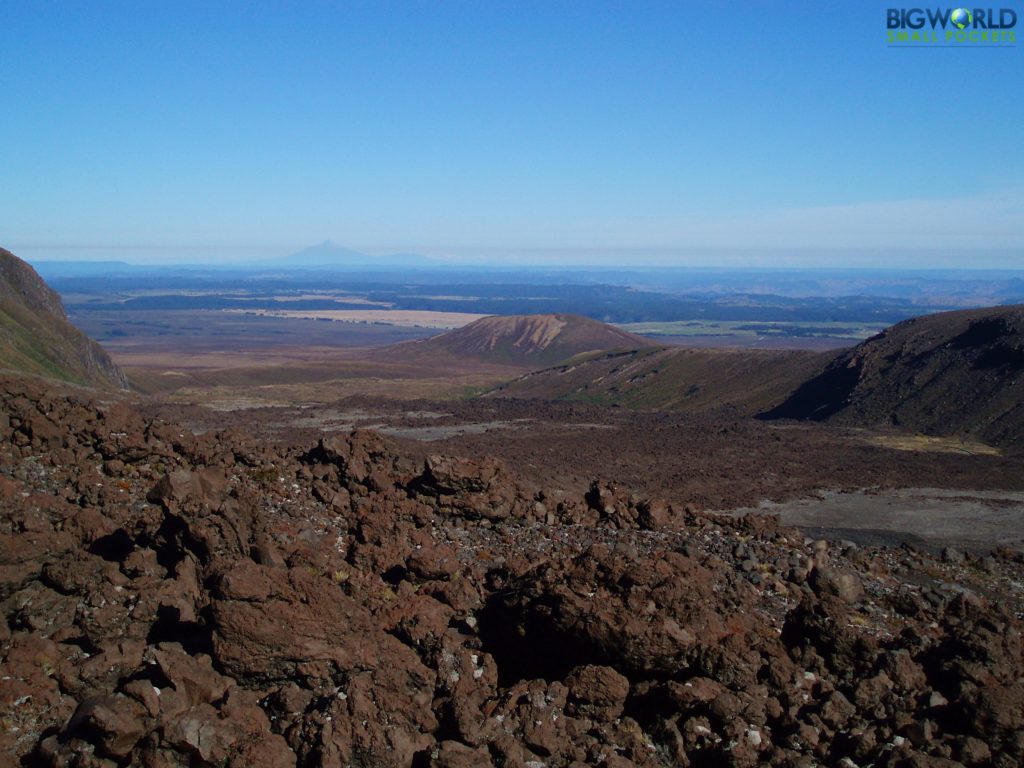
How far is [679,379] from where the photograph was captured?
2452 inches

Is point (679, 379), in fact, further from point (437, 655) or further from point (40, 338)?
point (437, 655)

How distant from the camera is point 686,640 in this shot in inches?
332

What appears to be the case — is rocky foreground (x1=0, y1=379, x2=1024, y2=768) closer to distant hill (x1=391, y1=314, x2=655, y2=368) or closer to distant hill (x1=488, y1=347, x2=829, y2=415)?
distant hill (x1=488, y1=347, x2=829, y2=415)

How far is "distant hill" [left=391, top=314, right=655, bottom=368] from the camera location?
362 feet

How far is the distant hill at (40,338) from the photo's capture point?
50.1 meters

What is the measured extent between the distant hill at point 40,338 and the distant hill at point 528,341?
53.9m

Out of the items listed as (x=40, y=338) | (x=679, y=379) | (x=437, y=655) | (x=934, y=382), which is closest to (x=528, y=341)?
(x=679, y=379)

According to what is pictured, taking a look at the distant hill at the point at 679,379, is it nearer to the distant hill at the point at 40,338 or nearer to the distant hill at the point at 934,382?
the distant hill at the point at 934,382

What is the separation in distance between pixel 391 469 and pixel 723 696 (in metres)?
9.98

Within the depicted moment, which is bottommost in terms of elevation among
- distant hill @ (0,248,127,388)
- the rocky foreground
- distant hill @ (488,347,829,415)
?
distant hill @ (488,347,829,415)

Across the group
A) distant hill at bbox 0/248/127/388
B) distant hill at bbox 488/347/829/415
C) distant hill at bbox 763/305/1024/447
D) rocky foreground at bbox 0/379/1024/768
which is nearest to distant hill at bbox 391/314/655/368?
distant hill at bbox 488/347/829/415

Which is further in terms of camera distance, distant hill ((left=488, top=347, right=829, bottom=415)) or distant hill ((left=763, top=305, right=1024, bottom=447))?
distant hill ((left=488, top=347, right=829, bottom=415))

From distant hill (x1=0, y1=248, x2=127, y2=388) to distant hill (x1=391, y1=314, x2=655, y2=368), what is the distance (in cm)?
5388

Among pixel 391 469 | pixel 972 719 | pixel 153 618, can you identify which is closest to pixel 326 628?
pixel 153 618
